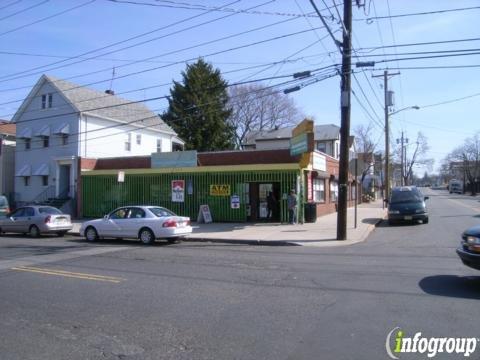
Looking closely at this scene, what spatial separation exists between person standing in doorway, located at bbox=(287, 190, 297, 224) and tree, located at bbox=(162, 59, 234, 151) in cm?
2674

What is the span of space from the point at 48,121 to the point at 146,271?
1061 inches

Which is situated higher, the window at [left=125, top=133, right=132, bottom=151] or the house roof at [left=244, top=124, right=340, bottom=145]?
the house roof at [left=244, top=124, right=340, bottom=145]

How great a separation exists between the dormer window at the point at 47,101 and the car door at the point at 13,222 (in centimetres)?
1489

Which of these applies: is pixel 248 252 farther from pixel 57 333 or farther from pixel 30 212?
pixel 30 212

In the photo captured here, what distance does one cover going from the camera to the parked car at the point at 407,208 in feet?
75.8

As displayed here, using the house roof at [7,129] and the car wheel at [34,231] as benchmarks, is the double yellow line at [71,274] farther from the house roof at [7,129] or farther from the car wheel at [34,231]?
the house roof at [7,129]

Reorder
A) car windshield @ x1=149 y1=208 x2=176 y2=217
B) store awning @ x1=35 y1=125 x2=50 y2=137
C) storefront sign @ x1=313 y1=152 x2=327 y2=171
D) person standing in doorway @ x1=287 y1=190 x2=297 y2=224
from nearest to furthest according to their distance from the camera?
1. car windshield @ x1=149 y1=208 x2=176 y2=217
2. person standing in doorway @ x1=287 y1=190 x2=297 y2=224
3. storefront sign @ x1=313 y1=152 x2=327 y2=171
4. store awning @ x1=35 y1=125 x2=50 y2=137

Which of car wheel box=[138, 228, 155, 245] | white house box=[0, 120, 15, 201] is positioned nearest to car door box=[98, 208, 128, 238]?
car wheel box=[138, 228, 155, 245]

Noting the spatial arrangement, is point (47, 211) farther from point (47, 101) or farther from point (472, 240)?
point (472, 240)

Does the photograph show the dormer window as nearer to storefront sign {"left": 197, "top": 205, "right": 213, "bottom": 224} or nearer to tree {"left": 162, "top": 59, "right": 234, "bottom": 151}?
tree {"left": 162, "top": 59, "right": 234, "bottom": 151}

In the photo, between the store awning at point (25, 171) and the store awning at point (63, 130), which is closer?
the store awning at point (63, 130)

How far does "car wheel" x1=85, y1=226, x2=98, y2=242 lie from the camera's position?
18.9m

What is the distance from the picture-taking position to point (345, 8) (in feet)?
57.3

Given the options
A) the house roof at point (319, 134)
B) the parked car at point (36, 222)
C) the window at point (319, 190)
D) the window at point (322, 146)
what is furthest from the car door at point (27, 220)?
the window at point (322, 146)
